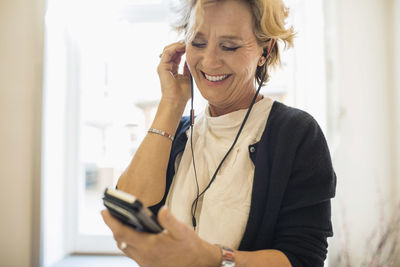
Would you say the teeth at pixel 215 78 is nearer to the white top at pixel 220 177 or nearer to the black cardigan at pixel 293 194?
the white top at pixel 220 177

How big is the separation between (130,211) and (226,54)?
535 millimetres

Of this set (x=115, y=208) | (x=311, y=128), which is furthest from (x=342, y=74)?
(x=115, y=208)

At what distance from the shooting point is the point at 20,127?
5.87ft

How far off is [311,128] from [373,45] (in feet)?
3.58

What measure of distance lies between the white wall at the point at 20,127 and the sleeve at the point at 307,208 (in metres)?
1.59

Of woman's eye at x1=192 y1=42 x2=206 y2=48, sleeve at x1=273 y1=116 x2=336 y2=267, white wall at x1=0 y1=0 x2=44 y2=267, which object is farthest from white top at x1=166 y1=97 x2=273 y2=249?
white wall at x1=0 y1=0 x2=44 y2=267

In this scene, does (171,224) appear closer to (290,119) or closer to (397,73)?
(290,119)

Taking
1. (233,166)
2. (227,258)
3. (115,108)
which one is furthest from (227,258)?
(115,108)

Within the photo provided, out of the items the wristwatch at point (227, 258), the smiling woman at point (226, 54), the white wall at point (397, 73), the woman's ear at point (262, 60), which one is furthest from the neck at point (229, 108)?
the white wall at point (397, 73)

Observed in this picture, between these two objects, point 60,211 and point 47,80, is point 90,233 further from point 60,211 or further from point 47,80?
point 47,80

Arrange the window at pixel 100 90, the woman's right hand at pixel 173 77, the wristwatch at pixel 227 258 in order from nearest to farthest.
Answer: the wristwatch at pixel 227 258 < the woman's right hand at pixel 173 77 < the window at pixel 100 90

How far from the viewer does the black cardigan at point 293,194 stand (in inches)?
27.5

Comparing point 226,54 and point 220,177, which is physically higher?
point 226,54

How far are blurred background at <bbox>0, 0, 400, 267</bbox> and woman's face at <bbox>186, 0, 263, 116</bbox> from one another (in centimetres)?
92
